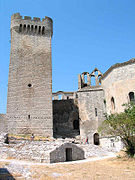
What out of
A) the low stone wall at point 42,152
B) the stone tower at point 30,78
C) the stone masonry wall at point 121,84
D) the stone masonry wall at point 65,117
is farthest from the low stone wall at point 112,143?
the stone tower at point 30,78

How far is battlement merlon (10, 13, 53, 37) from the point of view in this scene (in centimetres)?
2650

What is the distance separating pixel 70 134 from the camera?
87.5ft

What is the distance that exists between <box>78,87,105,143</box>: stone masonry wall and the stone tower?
4762 mm

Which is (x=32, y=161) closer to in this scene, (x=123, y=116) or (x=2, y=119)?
(x=123, y=116)

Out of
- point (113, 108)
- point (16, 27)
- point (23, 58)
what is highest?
point (16, 27)

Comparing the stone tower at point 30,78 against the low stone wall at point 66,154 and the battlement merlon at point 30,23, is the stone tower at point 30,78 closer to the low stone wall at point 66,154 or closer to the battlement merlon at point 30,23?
the battlement merlon at point 30,23

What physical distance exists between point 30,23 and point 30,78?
27.8ft

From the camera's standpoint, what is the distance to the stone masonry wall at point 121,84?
21.4m

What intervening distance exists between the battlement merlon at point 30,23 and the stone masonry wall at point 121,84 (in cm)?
1189

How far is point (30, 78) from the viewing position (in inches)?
977

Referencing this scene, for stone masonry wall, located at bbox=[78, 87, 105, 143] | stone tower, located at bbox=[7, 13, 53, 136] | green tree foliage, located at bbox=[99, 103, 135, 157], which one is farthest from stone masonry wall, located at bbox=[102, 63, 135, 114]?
stone tower, located at bbox=[7, 13, 53, 136]

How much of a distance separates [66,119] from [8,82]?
995cm

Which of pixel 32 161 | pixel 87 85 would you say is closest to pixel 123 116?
pixel 32 161

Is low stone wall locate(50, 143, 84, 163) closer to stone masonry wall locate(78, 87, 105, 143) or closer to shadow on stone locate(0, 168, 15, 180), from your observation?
shadow on stone locate(0, 168, 15, 180)
